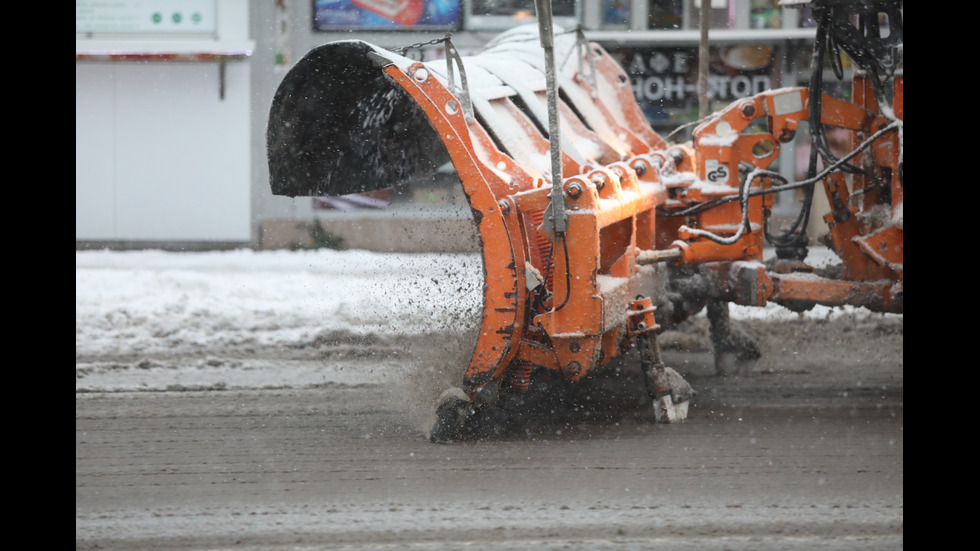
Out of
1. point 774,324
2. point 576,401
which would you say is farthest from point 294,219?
point 576,401

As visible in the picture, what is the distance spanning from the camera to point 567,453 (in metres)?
4.80

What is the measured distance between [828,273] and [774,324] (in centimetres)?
173

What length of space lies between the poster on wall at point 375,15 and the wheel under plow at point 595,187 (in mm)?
6441

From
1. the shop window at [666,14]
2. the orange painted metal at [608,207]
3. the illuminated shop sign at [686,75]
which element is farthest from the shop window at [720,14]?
the orange painted metal at [608,207]

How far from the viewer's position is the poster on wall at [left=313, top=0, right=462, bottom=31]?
12.9 meters

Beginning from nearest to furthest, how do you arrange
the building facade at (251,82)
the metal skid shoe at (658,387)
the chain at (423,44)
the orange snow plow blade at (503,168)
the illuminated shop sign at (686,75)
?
the orange snow plow blade at (503,168)
the chain at (423,44)
the metal skid shoe at (658,387)
the building facade at (251,82)
the illuminated shop sign at (686,75)

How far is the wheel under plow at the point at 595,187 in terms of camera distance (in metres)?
4.82

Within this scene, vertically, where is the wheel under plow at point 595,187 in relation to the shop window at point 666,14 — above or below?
below

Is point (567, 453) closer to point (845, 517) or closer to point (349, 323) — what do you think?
point (845, 517)

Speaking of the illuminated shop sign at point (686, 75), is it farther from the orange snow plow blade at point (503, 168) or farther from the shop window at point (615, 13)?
the orange snow plow blade at point (503, 168)

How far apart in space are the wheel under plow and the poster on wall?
21.1 ft

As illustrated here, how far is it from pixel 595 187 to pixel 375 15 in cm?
855

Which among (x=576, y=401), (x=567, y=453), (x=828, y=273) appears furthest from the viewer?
(x=828, y=273)

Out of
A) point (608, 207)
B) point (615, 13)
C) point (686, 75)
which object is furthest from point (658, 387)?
point (615, 13)
